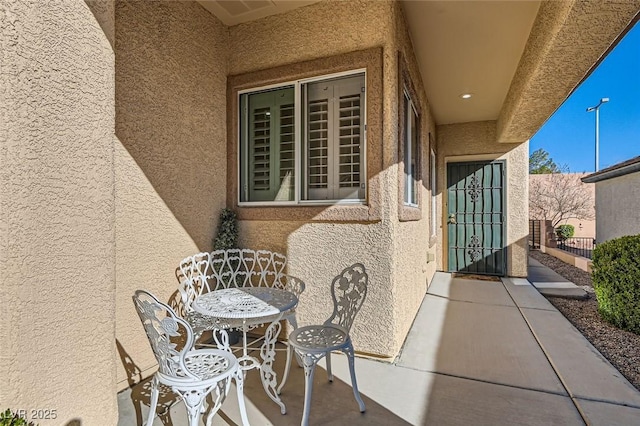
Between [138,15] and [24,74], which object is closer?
[24,74]

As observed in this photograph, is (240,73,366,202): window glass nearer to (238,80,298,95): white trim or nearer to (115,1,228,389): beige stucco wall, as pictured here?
(238,80,298,95): white trim

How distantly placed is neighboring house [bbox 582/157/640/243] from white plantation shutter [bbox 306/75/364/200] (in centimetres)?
560

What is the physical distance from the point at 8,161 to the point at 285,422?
2169 mm

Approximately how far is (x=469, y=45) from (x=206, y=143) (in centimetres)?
356

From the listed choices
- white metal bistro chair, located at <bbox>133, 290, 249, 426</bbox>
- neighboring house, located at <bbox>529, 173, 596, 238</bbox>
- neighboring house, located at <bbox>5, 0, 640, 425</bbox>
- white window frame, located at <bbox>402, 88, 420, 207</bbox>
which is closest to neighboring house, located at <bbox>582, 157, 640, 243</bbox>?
neighboring house, located at <bbox>5, 0, 640, 425</bbox>

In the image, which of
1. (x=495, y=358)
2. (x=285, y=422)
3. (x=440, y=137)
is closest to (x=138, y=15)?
(x=285, y=422)

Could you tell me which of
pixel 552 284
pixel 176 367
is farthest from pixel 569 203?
pixel 176 367

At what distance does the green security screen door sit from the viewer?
7336 mm

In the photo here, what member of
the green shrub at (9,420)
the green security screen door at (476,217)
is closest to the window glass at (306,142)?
the green shrub at (9,420)

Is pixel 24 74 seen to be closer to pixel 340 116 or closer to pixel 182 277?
pixel 182 277

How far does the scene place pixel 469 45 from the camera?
167 inches

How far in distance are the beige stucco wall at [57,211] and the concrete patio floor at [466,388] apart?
3.43ft

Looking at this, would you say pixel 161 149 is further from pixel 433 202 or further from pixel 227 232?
pixel 433 202

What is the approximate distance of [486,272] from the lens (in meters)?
7.52
